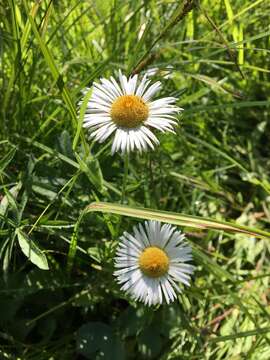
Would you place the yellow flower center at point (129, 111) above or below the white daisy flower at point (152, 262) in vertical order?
above

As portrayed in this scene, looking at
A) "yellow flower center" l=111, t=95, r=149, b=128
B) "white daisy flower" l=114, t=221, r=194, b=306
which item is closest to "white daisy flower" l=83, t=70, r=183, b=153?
"yellow flower center" l=111, t=95, r=149, b=128

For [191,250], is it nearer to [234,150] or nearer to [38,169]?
[38,169]

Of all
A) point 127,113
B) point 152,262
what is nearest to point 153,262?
point 152,262

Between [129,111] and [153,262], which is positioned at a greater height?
[129,111]

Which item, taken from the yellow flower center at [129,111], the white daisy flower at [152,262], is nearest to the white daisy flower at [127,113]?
the yellow flower center at [129,111]

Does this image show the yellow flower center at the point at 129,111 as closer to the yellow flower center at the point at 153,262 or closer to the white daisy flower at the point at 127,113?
the white daisy flower at the point at 127,113

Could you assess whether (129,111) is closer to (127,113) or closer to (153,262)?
(127,113)

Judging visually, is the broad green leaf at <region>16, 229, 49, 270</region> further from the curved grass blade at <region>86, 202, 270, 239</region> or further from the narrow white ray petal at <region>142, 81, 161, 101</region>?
the narrow white ray petal at <region>142, 81, 161, 101</region>
